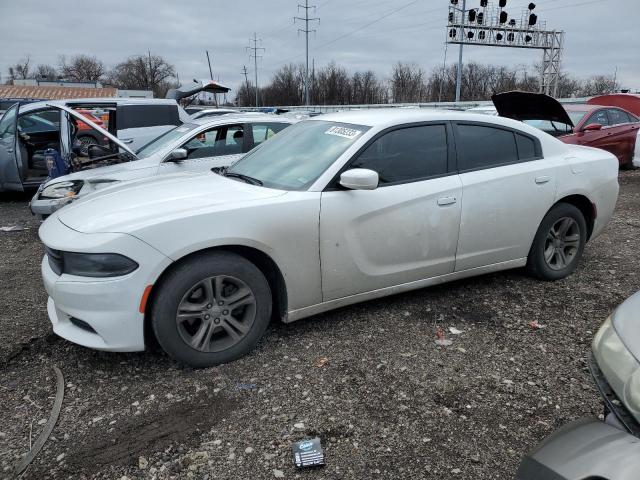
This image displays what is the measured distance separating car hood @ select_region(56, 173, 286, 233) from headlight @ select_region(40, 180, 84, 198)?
2931 millimetres

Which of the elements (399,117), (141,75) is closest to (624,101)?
(399,117)

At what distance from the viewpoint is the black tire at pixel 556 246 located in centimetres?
438

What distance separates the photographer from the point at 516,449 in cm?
243

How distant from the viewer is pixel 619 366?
1482 millimetres

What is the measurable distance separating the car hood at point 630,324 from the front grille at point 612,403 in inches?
5.1

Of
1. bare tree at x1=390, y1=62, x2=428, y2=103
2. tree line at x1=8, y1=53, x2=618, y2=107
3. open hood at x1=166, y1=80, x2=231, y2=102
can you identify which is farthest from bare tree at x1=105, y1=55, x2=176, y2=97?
open hood at x1=166, y1=80, x2=231, y2=102

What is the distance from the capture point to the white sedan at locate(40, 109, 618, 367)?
2875 millimetres

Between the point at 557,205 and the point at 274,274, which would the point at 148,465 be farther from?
the point at 557,205

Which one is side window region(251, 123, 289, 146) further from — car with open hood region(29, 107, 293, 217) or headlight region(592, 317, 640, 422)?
headlight region(592, 317, 640, 422)

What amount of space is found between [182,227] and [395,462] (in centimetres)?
174

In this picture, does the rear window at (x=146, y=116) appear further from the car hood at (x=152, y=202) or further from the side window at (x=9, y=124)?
the car hood at (x=152, y=202)

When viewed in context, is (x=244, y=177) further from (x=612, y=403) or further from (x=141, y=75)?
(x=141, y=75)

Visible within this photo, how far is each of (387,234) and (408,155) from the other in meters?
0.69

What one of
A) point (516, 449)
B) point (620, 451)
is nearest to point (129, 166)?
point (516, 449)
